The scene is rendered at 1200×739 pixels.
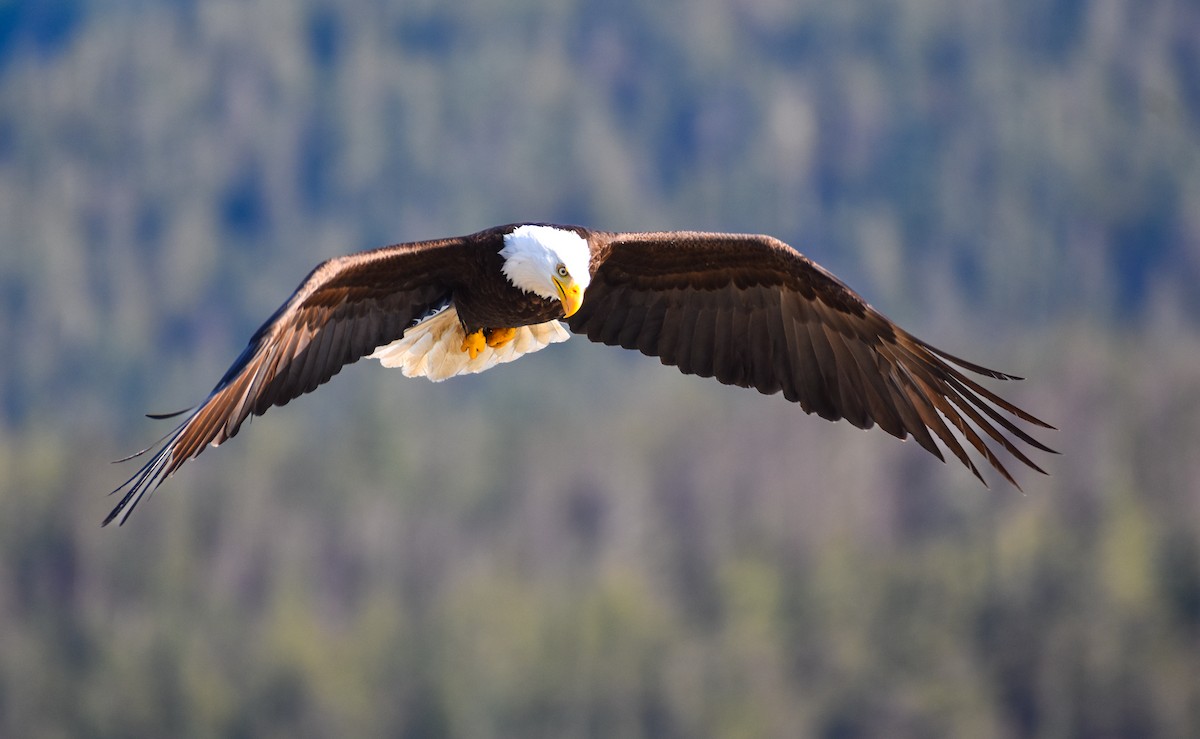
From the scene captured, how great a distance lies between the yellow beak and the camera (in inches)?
300

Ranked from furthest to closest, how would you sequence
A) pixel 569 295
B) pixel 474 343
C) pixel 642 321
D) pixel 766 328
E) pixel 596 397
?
pixel 596 397 < pixel 474 343 < pixel 642 321 < pixel 766 328 < pixel 569 295

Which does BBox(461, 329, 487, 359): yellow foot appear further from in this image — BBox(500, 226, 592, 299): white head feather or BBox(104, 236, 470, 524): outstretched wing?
BBox(500, 226, 592, 299): white head feather

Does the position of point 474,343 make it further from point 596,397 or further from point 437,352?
point 596,397

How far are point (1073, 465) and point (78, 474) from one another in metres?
29.9

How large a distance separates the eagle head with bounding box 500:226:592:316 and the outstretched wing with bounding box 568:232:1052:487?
0.28m

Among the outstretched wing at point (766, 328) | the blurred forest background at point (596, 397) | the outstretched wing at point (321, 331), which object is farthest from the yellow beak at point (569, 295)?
the blurred forest background at point (596, 397)

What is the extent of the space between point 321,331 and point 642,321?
161 centimetres

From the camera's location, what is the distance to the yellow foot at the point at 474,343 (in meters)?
8.72

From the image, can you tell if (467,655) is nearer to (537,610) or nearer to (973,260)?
(537,610)

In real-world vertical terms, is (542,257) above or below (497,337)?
above

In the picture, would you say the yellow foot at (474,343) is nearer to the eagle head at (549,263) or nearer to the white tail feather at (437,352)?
the white tail feather at (437,352)

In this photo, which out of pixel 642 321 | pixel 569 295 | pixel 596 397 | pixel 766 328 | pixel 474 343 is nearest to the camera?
pixel 569 295

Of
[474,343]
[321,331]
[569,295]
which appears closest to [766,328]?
[569,295]

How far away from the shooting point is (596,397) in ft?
215
